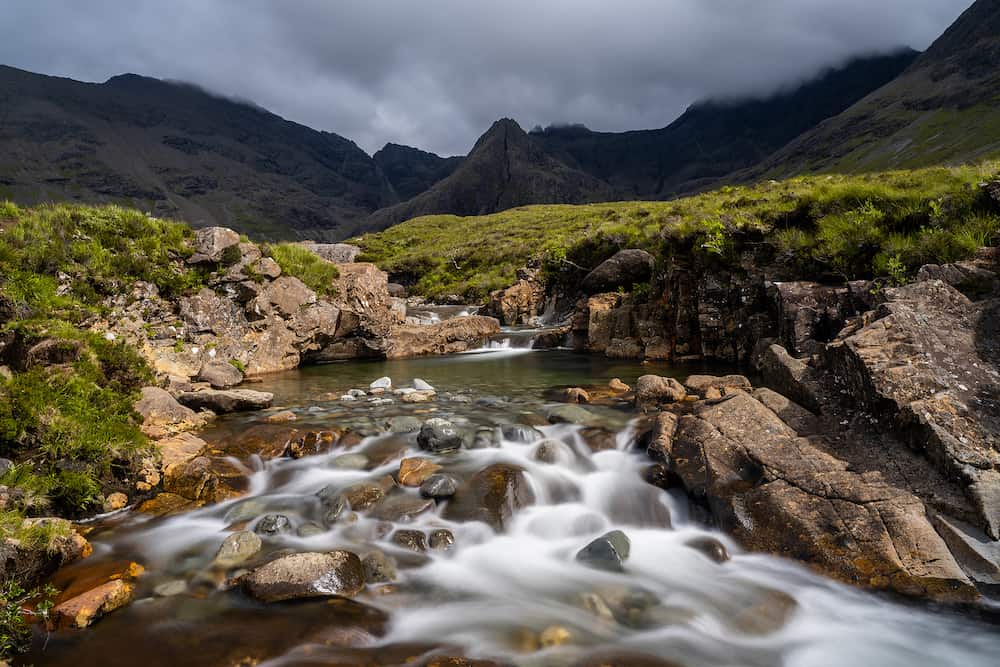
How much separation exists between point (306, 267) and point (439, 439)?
1416cm

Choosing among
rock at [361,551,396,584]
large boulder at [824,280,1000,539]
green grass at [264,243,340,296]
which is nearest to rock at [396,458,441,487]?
rock at [361,551,396,584]

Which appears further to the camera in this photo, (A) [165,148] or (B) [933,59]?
(A) [165,148]

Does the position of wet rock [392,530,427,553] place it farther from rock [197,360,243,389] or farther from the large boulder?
rock [197,360,243,389]

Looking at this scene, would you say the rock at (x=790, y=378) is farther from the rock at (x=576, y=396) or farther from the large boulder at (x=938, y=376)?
the rock at (x=576, y=396)

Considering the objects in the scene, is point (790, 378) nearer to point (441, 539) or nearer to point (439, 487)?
point (439, 487)

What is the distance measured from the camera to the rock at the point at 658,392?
9641 millimetres

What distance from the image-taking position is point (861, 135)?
111 m

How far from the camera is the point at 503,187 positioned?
146 meters

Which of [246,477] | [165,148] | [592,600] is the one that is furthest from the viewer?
[165,148]

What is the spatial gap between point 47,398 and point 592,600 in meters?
7.45

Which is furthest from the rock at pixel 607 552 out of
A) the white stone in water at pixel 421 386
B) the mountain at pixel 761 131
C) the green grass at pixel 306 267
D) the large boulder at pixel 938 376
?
the mountain at pixel 761 131

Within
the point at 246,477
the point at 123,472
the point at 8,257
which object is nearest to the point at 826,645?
the point at 246,477

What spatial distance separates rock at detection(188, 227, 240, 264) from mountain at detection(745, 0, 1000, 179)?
3853 inches

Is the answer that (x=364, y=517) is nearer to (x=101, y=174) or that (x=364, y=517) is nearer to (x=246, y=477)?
(x=246, y=477)
